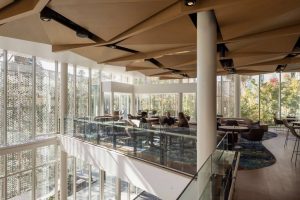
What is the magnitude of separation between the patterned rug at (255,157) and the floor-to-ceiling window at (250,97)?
22.8 ft

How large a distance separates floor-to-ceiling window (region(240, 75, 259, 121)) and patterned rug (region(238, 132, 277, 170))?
6.95 m

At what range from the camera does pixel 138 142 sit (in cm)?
696

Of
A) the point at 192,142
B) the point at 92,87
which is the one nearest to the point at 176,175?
the point at 192,142

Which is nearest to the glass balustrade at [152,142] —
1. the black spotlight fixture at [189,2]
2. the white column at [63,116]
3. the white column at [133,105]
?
the white column at [63,116]

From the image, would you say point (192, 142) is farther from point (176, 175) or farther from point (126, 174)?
point (126, 174)

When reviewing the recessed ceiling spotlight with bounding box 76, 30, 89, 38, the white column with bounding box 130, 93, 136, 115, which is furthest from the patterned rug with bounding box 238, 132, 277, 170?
the white column with bounding box 130, 93, 136, 115

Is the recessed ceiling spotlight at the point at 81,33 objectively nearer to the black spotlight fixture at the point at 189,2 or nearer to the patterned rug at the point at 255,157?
the black spotlight fixture at the point at 189,2

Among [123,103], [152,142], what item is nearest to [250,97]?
[123,103]

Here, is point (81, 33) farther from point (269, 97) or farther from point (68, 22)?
point (269, 97)

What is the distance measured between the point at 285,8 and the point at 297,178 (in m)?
3.59

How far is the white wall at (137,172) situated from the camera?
5.53 metres

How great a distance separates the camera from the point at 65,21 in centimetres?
510

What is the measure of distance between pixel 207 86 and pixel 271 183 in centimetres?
252

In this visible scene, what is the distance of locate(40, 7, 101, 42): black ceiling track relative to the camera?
4477 mm
